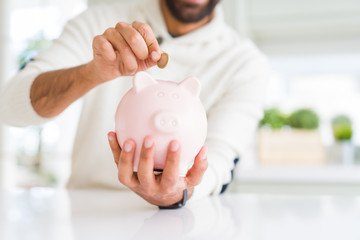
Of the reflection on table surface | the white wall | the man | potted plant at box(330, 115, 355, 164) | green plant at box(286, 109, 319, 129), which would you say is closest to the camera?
the reflection on table surface

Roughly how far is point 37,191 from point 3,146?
1693 millimetres

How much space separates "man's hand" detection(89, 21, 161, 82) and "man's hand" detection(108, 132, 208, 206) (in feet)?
0.32

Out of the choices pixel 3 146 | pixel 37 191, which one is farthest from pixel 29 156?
pixel 37 191

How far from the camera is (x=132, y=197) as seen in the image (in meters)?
0.86

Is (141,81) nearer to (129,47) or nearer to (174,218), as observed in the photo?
(129,47)

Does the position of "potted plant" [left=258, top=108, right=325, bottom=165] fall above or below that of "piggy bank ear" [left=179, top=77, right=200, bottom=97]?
below

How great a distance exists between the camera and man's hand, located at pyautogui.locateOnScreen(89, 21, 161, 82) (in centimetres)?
54

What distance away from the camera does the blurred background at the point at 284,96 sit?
1880 millimetres

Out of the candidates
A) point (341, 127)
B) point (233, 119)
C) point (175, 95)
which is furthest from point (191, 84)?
point (341, 127)

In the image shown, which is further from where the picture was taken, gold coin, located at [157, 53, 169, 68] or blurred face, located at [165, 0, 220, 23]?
blurred face, located at [165, 0, 220, 23]

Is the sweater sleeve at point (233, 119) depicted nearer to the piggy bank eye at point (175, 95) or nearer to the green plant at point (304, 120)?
the piggy bank eye at point (175, 95)

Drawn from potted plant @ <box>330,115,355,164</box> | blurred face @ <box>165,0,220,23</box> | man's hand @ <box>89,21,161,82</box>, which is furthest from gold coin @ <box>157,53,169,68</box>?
potted plant @ <box>330,115,355,164</box>

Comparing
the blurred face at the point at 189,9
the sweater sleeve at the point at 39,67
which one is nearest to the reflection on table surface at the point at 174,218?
the sweater sleeve at the point at 39,67

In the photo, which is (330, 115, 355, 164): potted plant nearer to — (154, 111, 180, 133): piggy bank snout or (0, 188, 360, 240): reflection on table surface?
(0, 188, 360, 240): reflection on table surface
